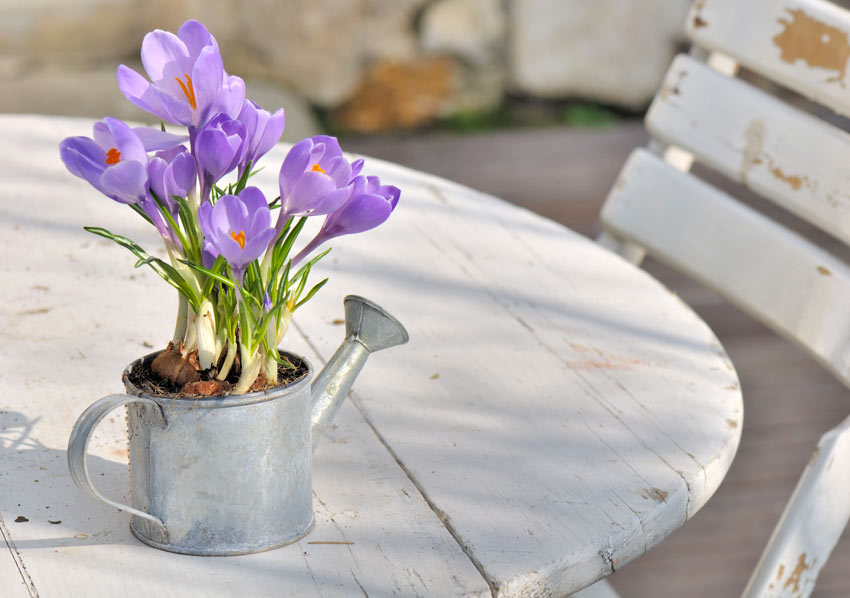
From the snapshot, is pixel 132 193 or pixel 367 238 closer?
pixel 132 193

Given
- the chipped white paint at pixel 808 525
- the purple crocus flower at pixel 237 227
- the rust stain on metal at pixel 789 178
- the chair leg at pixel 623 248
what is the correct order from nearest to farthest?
the purple crocus flower at pixel 237 227, the chipped white paint at pixel 808 525, the rust stain on metal at pixel 789 178, the chair leg at pixel 623 248

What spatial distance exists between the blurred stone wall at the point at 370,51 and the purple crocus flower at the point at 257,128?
3350mm

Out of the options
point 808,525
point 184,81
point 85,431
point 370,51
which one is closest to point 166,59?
point 184,81

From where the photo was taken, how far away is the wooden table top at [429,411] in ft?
2.30

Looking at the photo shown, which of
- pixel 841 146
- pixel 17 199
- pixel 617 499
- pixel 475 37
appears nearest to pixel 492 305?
pixel 617 499

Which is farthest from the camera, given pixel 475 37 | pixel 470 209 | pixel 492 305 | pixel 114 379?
pixel 475 37

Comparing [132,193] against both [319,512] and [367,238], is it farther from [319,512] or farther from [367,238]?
[367,238]

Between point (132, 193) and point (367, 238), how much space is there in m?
0.64

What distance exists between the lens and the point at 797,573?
3.32 feet

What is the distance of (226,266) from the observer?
650 mm

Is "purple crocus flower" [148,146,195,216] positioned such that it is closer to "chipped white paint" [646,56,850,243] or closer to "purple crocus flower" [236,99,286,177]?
"purple crocus flower" [236,99,286,177]

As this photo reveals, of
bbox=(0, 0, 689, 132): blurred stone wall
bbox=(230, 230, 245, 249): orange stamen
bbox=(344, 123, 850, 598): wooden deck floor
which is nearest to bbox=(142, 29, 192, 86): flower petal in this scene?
bbox=(230, 230, 245, 249): orange stamen

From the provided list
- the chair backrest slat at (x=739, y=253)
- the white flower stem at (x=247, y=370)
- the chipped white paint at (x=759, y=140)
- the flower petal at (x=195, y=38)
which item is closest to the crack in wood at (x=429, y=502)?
the white flower stem at (x=247, y=370)

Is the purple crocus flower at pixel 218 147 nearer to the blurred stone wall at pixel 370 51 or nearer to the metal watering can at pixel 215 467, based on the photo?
the metal watering can at pixel 215 467
